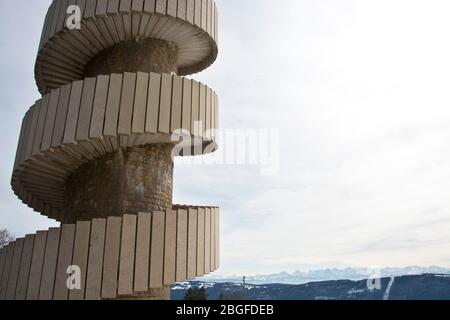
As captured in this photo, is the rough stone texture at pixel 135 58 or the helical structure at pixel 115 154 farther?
the rough stone texture at pixel 135 58

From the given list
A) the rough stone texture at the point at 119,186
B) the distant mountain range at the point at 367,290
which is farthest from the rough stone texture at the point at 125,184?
the distant mountain range at the point at 367,290

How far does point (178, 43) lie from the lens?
27.7 ft

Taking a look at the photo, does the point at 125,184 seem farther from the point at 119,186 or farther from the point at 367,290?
the point at 367,290

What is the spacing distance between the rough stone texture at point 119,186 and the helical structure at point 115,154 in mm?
19

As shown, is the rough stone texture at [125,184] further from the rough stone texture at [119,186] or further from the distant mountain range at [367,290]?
the distant mountain range at [367,290]

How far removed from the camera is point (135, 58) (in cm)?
767

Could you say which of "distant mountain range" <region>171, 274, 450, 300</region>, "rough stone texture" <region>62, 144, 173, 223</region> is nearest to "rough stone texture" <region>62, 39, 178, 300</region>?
"rough stone texture" <region>62, 144, 173, 223</region>

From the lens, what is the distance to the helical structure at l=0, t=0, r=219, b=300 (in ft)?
18.0

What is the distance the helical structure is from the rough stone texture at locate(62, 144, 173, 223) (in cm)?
2

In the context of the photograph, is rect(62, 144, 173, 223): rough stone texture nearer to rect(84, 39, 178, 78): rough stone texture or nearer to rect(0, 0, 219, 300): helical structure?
rect(0, 0, 219, 300): helical structure

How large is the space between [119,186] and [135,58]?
2786 millimetres

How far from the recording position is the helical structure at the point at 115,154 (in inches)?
216

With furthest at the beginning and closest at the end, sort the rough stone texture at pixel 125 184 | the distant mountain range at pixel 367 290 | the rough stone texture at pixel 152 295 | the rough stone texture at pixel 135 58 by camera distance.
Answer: the distant mountain range at pixel 367 290, the rough stone texture at pixel 135 58, the rough stone texture at pixel 125 184, the rough stone texture at pixel 152 295

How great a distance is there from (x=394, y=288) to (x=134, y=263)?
55555mm
